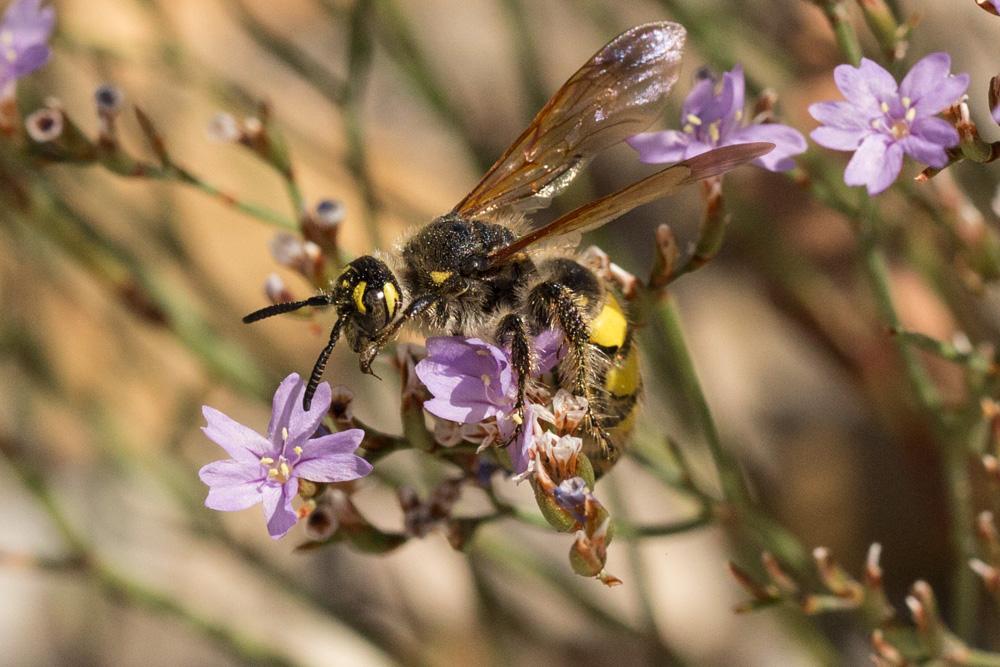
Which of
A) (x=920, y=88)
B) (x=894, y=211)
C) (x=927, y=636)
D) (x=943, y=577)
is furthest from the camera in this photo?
(x=943, y=577)

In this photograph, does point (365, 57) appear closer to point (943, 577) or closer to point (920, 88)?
point (920, 88)

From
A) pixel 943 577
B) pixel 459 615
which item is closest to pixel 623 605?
pixel 459 615

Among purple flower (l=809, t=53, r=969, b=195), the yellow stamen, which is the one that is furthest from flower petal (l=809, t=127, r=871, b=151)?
the yellow stamen

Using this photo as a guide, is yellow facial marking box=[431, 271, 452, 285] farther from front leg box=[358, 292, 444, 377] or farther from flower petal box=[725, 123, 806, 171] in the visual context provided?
flower petal box=[725, 123, 806, 171]

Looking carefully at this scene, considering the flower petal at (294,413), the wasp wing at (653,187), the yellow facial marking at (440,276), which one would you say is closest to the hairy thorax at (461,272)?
the yellow facial marking at (440,276)

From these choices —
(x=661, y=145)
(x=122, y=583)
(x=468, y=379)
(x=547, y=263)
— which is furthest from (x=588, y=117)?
(x=122, y=583)

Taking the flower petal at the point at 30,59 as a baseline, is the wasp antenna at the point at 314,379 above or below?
below

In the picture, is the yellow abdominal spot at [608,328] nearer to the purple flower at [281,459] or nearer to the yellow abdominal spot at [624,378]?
the yellow abdominal spot at [624,378]
